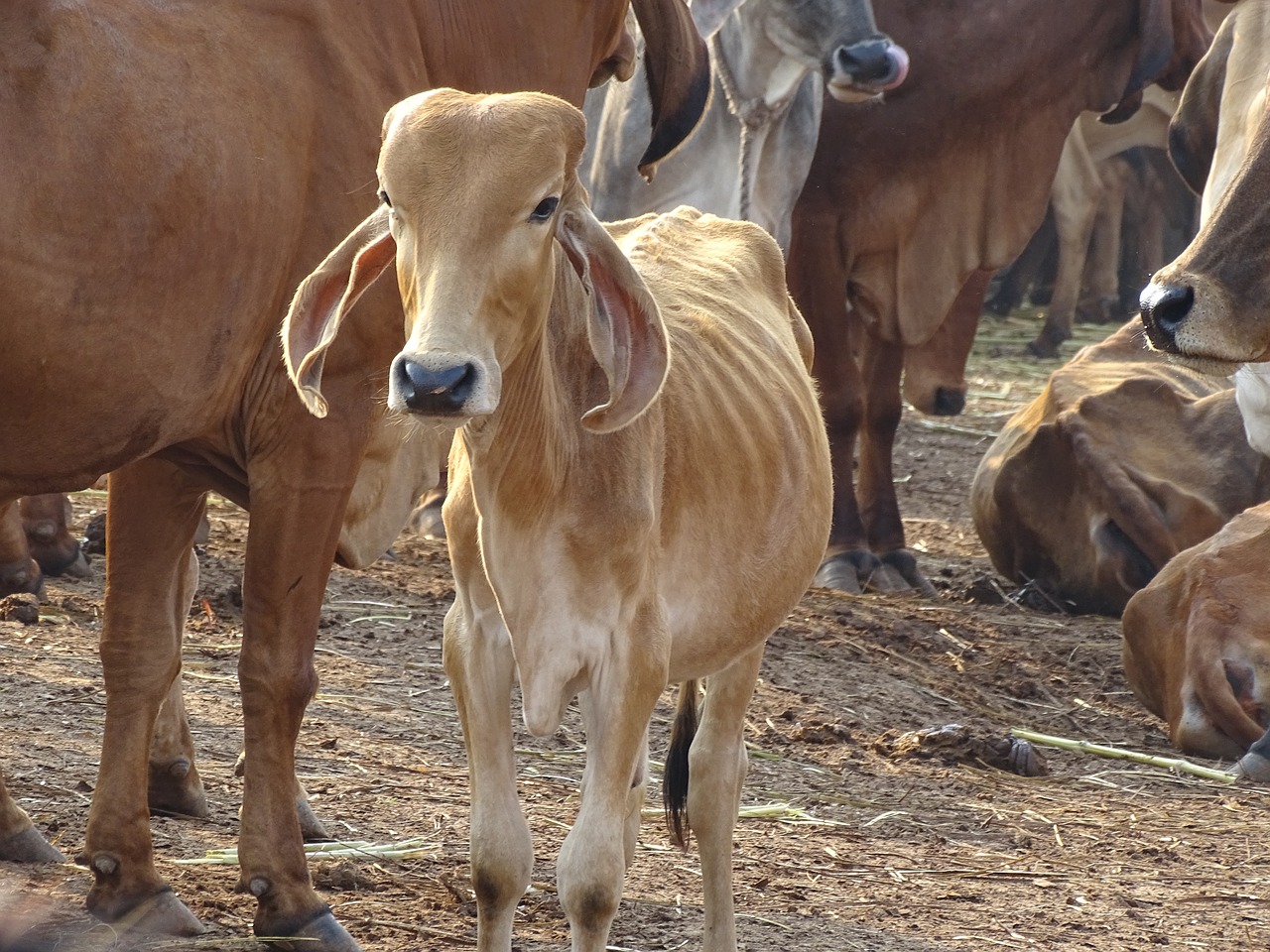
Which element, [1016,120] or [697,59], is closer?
[697,59]

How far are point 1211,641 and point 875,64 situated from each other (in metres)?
2.54

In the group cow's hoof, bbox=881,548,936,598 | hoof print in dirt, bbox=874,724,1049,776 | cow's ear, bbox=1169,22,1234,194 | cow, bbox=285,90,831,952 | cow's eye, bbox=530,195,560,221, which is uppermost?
cow's ear, bbox=1169,22,1234,194

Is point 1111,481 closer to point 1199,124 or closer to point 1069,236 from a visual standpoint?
point 1199,124

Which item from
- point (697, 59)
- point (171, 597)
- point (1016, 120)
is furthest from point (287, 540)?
point (1016, 120)

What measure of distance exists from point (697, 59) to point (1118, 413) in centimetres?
280

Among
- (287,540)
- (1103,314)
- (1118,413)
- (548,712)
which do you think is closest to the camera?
(548,712)

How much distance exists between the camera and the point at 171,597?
3719 millimetres

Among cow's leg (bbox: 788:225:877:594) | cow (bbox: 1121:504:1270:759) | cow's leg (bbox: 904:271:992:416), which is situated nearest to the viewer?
cow (bbox: 1121:504:1270:759)

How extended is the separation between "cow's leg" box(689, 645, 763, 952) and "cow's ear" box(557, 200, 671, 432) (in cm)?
93

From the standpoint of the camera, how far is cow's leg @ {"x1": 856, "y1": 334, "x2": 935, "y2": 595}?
24.6 feet

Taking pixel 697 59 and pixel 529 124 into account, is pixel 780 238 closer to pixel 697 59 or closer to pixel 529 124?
pixel 697 59

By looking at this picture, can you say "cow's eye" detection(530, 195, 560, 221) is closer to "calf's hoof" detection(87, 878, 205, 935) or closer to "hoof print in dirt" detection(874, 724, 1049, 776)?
"calf's hoof" detection(87, 878, 205, 935)

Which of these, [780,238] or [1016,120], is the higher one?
[1016,120]

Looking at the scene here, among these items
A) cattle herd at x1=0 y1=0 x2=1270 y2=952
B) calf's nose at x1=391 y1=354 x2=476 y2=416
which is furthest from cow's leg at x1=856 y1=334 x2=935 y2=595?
calf's nose at x1=391 y1=354 x2=476 y2=416
